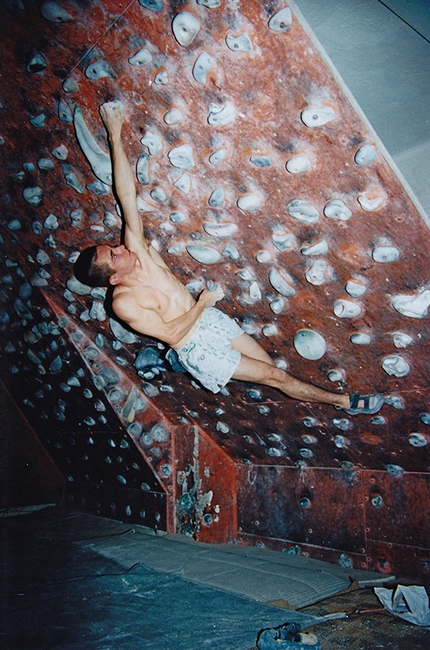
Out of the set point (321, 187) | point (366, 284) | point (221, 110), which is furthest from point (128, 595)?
point (221, 110)

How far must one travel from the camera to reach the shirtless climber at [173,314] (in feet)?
7.79

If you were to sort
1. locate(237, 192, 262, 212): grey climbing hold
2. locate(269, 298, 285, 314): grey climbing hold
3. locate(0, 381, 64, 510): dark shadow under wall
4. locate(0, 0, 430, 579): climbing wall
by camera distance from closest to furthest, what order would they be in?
1. locate(0, 0, 430, 579): climbing wall
2. locate(237, 192, 262, 212): grey climbing hold
3. locate(269, 298, 285, 314): grey climbing hold
4. locate(0, 381, 64, 510): dark shadow under wall

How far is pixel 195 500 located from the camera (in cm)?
401

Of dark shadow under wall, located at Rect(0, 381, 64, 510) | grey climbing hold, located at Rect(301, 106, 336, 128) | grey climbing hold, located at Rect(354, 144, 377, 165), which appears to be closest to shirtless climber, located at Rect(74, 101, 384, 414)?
grey climbing hold, located at Rect(301, 106, 336, 128)

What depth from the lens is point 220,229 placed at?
2506 mm

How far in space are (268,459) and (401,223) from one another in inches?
93.4

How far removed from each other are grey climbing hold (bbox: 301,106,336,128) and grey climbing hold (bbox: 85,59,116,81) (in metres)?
0.94

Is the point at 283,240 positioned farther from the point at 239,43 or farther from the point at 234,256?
the point at 239,43

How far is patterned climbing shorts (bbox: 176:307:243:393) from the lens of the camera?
260 centimetres

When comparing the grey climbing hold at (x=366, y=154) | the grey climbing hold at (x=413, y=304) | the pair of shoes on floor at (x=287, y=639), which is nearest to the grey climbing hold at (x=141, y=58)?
the grey climbing hold at (x=366, y=154)

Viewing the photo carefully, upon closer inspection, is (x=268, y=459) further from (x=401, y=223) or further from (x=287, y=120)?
(x=287, y=120)

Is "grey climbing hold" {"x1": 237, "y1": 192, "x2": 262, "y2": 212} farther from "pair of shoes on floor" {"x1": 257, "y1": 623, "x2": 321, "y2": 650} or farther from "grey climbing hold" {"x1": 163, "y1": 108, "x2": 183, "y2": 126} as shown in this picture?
"pair of shoes on floor" {"x1": 257, "y1": 623, "x2": 321, "y2": 650}

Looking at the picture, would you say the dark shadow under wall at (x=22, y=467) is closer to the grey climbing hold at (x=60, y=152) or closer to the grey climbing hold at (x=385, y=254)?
the grey climbing hold at (x=60, y=152)

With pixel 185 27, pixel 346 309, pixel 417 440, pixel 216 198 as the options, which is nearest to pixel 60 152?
pixel 216 198
